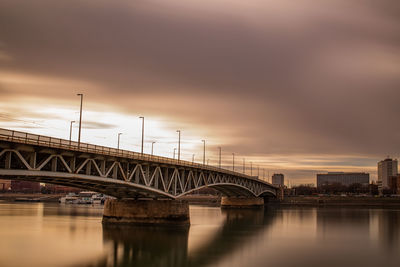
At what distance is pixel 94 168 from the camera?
52.1 m

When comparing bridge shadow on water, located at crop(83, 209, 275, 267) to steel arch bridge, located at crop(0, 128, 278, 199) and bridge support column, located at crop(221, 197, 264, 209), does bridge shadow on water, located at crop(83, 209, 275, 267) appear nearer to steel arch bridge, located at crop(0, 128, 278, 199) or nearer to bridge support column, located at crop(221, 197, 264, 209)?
steel arch bridge, located at crop(0, 128, 278, 199)

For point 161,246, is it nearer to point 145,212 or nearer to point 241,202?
point 145,212

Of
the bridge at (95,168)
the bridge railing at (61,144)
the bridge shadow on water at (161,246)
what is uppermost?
the bridge railing at (61,144)

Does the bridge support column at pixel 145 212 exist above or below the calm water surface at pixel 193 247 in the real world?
above

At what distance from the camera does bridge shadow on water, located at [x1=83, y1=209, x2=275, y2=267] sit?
136 feet

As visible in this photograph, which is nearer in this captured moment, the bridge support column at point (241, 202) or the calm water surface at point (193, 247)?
the calm water surface at point (193, 247)

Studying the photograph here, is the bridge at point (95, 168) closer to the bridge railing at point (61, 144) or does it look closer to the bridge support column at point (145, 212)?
the bridge railing at point (61, 144)

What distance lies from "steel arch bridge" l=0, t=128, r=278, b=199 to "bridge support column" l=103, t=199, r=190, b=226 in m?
1.20

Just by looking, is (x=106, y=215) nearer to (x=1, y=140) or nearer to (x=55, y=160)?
(x=55, y=160)

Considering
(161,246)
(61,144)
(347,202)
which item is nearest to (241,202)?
(347,202)

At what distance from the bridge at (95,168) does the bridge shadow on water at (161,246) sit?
531cm

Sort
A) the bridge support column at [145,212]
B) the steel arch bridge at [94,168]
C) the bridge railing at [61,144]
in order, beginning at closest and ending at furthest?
1. the bridge railing at [61,144]
2. the steel arch bridge at [94,168]
3. the bridge support column at [145,212]

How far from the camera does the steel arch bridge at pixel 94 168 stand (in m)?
39.3

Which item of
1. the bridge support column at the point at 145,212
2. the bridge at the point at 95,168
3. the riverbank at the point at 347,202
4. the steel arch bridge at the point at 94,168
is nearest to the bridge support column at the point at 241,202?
the riverbank at the point at 347,202
